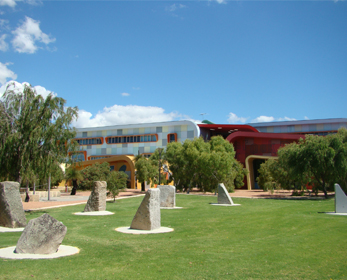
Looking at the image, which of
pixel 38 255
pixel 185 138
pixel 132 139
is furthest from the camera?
pixel 132 139

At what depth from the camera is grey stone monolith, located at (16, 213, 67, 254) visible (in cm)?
761

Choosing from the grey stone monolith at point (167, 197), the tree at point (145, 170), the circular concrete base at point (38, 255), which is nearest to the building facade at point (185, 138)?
the tree at point (145, 170)

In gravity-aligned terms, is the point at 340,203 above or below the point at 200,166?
below

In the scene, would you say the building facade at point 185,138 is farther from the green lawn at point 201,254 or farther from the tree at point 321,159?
the green lawn at point 201,254

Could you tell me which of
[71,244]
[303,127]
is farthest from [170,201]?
[303,127]

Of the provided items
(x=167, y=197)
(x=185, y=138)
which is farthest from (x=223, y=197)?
(x=185, y=138)

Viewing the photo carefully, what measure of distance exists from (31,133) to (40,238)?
10413 millimetres

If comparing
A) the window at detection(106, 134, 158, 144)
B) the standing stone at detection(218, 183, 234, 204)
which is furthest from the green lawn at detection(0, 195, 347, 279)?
the window at detection(106, 134, 158, 144)

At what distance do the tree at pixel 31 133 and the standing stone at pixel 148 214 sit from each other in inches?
316

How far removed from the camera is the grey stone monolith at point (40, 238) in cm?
761

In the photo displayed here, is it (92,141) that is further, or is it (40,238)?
(92,141)

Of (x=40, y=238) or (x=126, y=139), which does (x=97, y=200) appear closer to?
(x=40, y=238)

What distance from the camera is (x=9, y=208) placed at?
1172 centimetres

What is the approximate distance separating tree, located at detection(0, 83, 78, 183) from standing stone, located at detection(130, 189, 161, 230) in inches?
316
